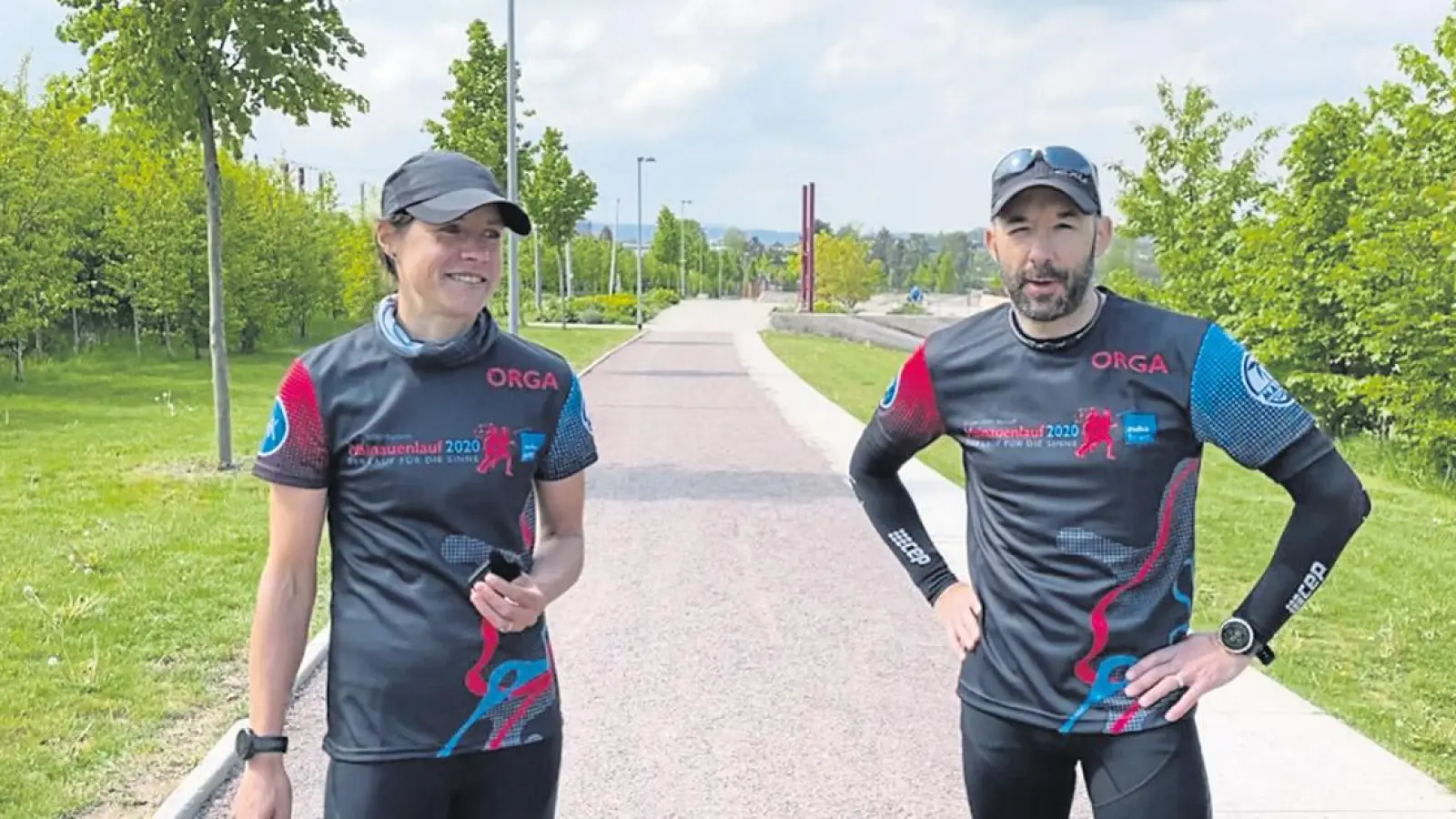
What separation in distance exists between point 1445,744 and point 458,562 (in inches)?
178

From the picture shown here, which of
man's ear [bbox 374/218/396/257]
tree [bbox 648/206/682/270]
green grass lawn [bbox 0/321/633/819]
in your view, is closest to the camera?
man's ear [bbox 374/218/396/257]

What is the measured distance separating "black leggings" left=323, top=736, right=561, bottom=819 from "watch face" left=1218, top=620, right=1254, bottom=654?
49.4 inches

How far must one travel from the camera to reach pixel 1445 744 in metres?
5.32

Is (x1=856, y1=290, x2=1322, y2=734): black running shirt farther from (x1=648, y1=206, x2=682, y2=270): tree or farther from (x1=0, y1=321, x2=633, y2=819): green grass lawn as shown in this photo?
(x1=648, y1=206, x2=682, y2=270): tree

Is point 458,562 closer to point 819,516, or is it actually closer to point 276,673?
point 276,673

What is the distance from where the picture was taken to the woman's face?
95.2 inches

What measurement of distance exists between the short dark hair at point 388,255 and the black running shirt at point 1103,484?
1.14 metres

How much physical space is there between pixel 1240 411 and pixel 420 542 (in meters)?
1.49

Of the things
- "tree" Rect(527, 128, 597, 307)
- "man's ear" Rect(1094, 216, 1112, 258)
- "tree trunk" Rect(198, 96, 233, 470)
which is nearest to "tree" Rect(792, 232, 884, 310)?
"tree" Rect(527, 128, 597, 307)

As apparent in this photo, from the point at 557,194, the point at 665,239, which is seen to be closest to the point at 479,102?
the point at 557,194

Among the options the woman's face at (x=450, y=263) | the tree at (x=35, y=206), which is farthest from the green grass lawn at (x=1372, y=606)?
the tree at (x=35, y=206)

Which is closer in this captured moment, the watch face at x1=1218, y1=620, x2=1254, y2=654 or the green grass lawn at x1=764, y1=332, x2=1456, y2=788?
the watch face at x1=1218, y1=620, x2=1254, y2=654

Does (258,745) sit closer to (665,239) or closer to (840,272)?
(840,272)

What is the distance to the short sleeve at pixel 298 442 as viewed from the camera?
2.36m
